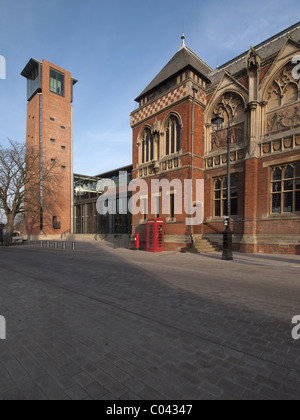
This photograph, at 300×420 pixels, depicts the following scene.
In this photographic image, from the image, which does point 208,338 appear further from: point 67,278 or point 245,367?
point 67,278

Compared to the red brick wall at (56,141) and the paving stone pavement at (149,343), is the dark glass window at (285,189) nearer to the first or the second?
the paving stone pavement at (149,343)

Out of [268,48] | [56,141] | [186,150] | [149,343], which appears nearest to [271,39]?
[268,48]

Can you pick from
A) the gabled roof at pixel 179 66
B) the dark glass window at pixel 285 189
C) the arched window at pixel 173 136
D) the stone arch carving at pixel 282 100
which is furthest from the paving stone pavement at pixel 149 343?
the gabled roof at pixel 179 66

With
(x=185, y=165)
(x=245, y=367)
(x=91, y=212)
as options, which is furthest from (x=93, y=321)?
(x=91, y=212)

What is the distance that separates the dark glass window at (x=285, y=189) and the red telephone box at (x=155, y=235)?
8.04m

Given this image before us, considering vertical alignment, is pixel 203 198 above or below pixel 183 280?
above

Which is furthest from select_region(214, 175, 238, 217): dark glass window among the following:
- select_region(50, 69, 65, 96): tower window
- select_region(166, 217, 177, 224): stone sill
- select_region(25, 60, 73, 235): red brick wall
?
select_region(50, 69, 65, 96): tower window

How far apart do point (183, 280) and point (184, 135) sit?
42.9 feet

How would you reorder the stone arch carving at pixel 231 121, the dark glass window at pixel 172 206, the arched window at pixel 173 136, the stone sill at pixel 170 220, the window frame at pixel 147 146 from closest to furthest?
the stone arch carving at pixel 231 121 → the stone sill at pixel 170 220 → the dark glass window at pixel 172 206 → the arched window at pixel 173 136 → the window frame at pixel 147 146

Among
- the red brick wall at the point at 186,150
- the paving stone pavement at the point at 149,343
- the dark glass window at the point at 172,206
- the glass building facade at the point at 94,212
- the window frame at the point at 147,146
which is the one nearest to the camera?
the paving stone pavement at the point at 149,343

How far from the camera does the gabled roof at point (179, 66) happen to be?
18055 mm

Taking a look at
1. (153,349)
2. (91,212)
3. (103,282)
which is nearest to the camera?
(153,349)

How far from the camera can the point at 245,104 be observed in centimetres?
1547
